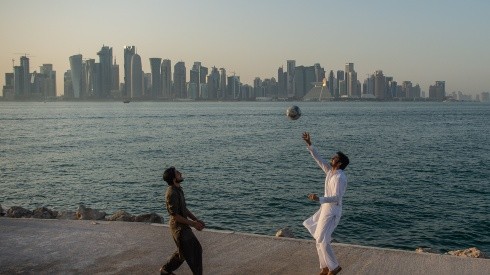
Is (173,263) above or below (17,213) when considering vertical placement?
above

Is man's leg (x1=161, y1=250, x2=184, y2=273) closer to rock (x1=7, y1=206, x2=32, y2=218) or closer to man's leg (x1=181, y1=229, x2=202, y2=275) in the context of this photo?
man's leg (x1=181, y1=229, x2=202, y2=275)

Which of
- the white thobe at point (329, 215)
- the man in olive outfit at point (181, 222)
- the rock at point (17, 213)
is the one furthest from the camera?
the rock at point (17, 213)

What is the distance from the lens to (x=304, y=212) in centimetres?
2139

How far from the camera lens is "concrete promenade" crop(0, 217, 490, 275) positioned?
7676mm

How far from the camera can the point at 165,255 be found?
8305 mm

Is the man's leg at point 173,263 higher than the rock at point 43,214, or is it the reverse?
the man's leg at point 173,263

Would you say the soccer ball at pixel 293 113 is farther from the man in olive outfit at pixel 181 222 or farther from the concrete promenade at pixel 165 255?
the man in olive outfit at pixel 181 222

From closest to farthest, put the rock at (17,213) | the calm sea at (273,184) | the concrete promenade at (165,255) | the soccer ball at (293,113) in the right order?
the concrete promenade at (165,255)
the soccer ball at (293,113)
the rock at (17,213)
the calm sea at (273,184)

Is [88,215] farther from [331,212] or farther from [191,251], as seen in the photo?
[331,212]

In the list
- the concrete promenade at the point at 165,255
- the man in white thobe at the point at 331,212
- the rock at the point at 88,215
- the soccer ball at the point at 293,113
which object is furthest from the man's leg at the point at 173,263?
the rock at the point at 88,215

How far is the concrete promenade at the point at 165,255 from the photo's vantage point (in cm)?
768

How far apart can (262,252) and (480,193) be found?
20223mm

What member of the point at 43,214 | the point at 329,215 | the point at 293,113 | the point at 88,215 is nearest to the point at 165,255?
the point at 329,215

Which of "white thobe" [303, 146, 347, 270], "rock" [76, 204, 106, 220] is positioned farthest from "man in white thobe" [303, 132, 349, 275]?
"rock" [76, 204, 106, 220]
